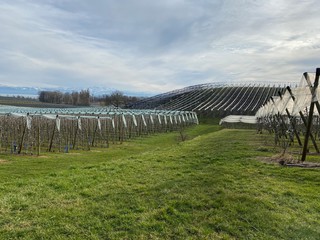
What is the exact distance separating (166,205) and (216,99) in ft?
270

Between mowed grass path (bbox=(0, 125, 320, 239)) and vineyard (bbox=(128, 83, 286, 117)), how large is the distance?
205 ft

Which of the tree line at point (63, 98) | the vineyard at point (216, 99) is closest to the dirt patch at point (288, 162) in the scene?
the vineyard at point (216, 99)

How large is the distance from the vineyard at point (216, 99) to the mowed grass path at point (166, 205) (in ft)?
205

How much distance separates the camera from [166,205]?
231 inches

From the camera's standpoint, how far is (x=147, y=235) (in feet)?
15.0

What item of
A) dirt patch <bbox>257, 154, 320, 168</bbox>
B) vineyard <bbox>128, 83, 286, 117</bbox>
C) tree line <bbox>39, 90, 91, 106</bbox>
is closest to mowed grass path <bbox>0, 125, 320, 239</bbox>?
dirt patch <bbox>257, 154, 320, 168</bbox>

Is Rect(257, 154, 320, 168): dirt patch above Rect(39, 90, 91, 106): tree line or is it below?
below

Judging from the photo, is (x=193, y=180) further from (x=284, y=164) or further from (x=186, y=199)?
(x=284, y=164)

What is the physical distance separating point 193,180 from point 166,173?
1.38m

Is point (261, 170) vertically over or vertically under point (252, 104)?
Result: under

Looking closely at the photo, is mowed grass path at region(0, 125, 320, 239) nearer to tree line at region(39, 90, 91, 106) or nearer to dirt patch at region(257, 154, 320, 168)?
dirt patch at region(257, 154, 320, 168)

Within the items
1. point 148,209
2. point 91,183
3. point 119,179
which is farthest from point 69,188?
point 148,209

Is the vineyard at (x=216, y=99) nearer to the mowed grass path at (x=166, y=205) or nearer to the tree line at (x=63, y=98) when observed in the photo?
the tree line at (x=63, y=98)

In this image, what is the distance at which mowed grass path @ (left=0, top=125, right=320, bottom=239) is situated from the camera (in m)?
4.73
